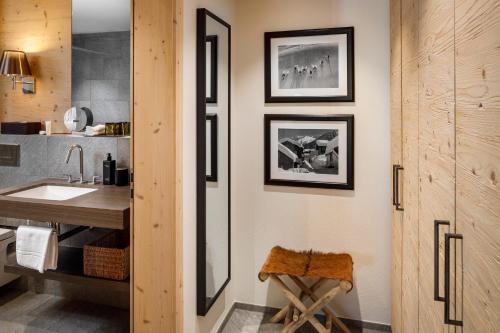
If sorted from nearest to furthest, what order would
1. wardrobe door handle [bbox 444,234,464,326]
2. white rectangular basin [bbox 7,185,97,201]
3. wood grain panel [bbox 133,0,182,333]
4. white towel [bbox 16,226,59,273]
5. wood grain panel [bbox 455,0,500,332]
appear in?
wood grain panel [bbox 455,0,500,332]
wardrobe door handle [bbox 444,234,464,326]
wood grain panel [bbox 133,0,182,333]
white towel [bbox 16,226,59,273]
white rectangular basin [bbox 7,185,97,201]

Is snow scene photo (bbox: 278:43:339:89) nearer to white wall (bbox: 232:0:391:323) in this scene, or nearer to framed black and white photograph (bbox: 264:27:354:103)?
framed black and white photograph (bbox: 264:27:354:103)

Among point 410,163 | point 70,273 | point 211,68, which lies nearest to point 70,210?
point 70,273

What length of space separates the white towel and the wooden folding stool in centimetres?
134

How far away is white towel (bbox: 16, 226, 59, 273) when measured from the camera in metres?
2.47

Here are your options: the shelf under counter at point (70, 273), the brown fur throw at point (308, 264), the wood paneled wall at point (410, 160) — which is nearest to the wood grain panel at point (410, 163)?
the wood paneled wall at point (410, 160)

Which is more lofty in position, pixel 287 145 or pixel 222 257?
pixel 287 145

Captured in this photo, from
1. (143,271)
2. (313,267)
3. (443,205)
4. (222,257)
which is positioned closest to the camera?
(443,205)

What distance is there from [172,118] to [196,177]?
0.39 meters

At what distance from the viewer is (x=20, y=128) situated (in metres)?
2.98

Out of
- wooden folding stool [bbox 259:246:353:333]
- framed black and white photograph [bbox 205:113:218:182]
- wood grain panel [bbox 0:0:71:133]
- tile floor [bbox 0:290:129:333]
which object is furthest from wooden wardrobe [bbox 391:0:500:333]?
wood grain panel [bbox 0:0:71:133]

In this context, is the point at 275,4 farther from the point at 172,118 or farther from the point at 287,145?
the point at 172,118

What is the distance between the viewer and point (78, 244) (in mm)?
3006

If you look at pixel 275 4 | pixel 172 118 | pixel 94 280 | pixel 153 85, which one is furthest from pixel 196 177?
pixel 275 4

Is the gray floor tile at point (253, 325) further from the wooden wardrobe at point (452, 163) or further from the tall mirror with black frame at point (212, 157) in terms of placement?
the wooden wardrobe at point (452, 163)
